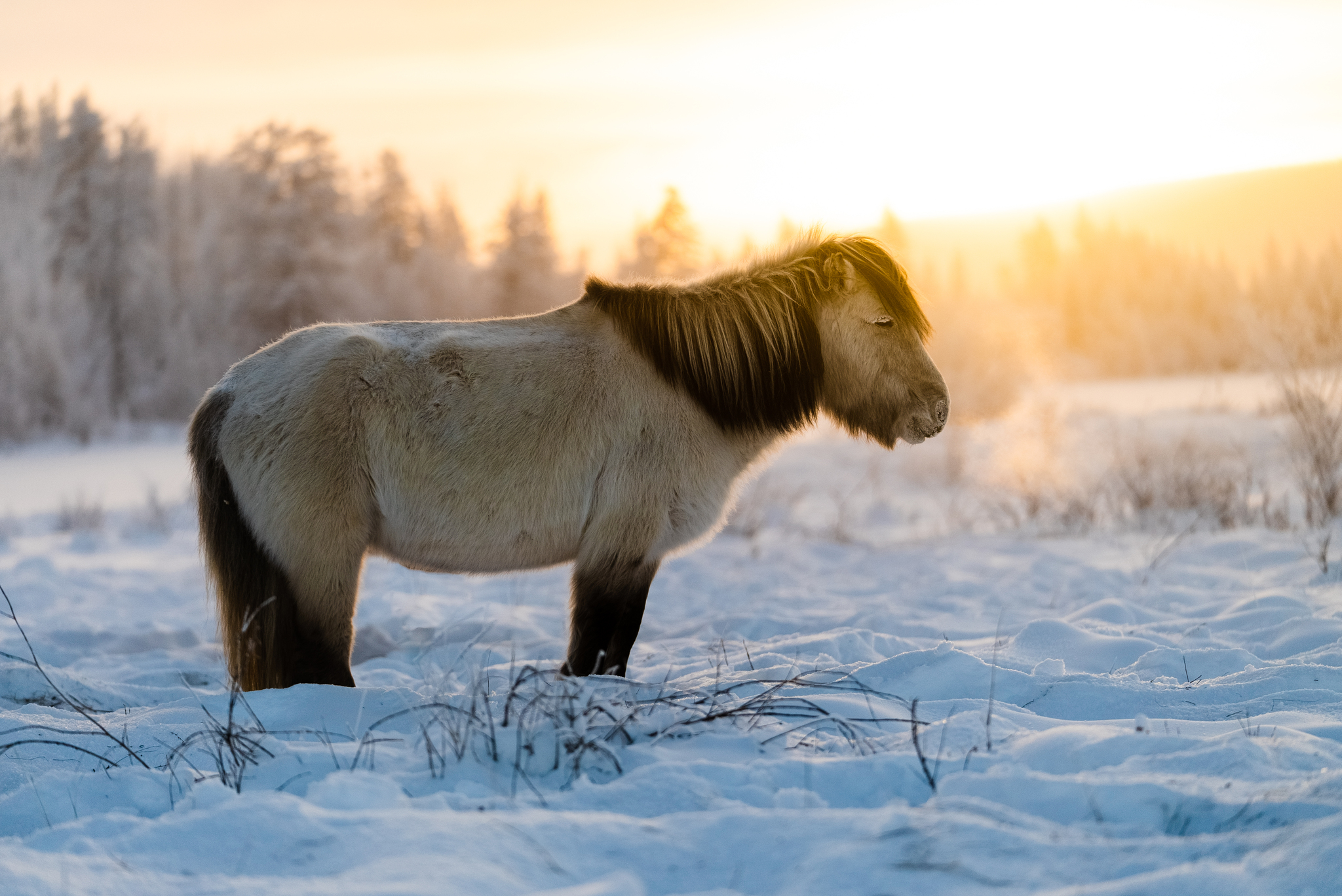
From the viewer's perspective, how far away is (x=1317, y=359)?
877 centimetres

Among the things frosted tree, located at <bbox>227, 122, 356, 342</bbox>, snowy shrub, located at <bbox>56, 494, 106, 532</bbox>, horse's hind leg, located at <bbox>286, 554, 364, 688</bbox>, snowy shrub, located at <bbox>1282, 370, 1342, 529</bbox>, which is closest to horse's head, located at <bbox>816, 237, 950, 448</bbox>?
horse's hind leg, located at <bbox>286, 554, 364, 688</bbox>

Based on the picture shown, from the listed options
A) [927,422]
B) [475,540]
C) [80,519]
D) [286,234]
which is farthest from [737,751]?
[286,234]

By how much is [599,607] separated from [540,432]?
797 mm

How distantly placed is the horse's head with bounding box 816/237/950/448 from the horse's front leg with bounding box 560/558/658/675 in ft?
4.40

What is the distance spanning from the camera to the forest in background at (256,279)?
2548 centimetres

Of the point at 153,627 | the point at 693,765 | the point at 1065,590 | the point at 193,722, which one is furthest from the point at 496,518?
the point at 1065,590

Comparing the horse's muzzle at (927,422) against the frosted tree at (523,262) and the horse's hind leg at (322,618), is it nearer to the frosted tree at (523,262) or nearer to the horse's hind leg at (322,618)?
the horse's hind leg at (322,618)

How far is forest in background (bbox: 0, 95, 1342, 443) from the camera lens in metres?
25.5

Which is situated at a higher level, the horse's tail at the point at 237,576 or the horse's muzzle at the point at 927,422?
the horse's muzzle at the point at 927,422

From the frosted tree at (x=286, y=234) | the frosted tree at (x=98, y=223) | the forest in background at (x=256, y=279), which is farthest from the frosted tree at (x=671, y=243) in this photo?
the frosted tree at (x=98, y=223)

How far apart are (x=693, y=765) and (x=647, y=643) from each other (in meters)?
2.89

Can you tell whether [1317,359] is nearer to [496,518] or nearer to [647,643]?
[647,643]

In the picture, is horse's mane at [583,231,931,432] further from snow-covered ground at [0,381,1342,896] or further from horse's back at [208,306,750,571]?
snow-covered ground at [0,381,1342,896]

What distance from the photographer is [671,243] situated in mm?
38750
